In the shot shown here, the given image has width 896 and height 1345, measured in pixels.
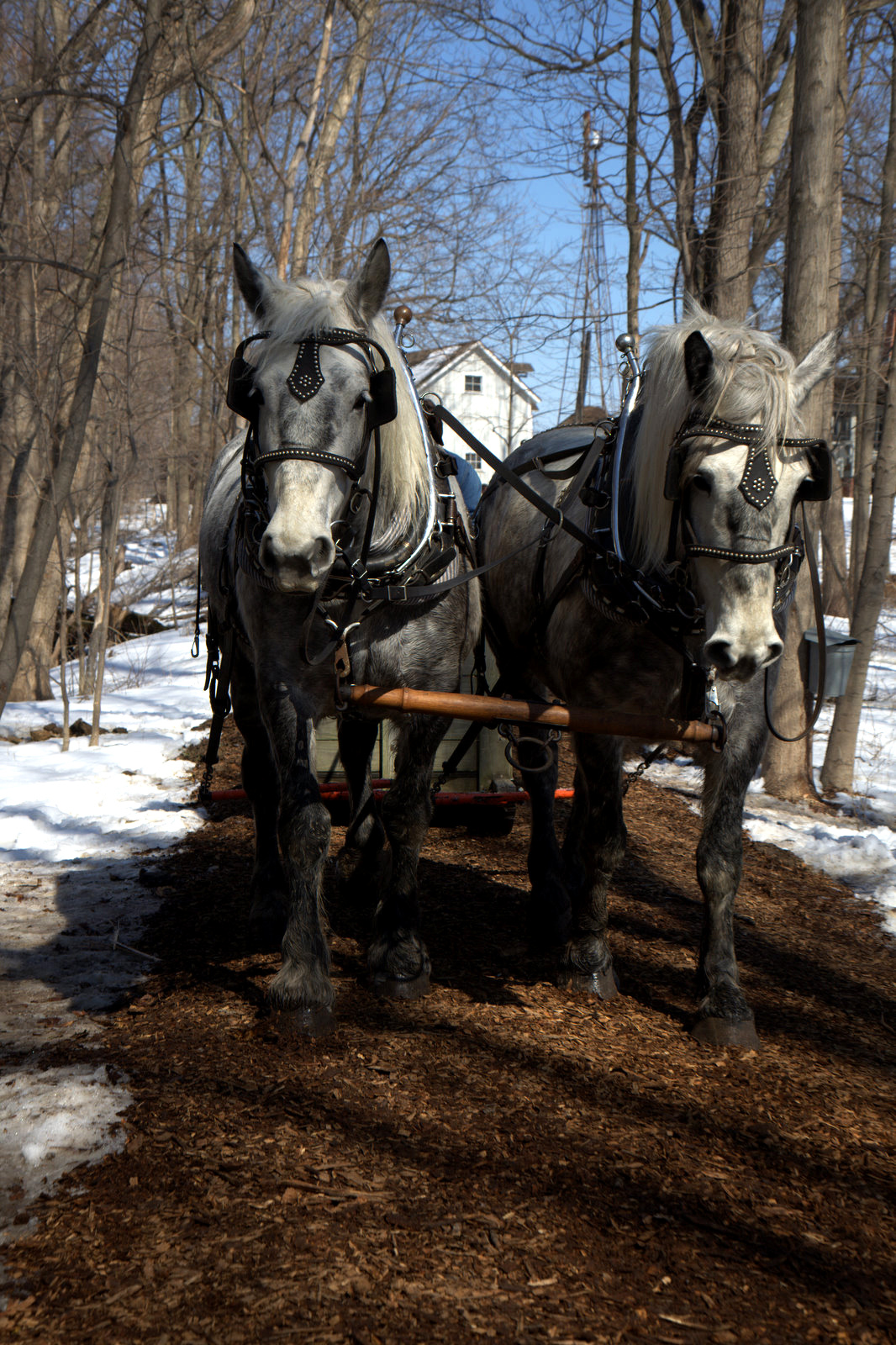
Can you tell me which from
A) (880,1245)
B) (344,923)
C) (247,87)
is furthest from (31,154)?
(880,1245)

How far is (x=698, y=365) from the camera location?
302 centimetres

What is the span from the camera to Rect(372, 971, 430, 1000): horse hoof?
3750 mm

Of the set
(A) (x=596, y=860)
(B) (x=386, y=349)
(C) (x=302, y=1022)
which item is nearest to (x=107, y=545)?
(B) (x=386, y=349)

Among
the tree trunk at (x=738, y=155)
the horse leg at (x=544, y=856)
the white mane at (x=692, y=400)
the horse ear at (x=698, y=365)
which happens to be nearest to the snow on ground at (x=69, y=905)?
the horse leg at (x=544, y=856)

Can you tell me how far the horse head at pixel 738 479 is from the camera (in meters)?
2.83

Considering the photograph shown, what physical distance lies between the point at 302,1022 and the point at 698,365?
236cm

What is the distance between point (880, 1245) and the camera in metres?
2.42

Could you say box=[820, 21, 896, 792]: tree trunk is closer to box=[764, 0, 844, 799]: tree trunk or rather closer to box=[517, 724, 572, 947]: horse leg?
box=[764, 0, 844, 799]: tree trunk

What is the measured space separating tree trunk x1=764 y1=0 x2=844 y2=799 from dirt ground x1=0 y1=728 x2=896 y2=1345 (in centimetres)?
389

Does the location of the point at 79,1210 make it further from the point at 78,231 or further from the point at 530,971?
the point at 78,231

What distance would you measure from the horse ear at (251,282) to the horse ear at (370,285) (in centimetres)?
29

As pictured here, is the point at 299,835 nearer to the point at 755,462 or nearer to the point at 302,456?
the point at 302,456

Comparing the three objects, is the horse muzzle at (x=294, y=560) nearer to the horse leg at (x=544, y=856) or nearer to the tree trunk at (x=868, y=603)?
the horse leg at (x=544, y=856)

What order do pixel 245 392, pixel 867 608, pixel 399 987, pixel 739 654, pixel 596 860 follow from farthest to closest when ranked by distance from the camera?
1. pixel 867 608
2. pixel 596 860
3. pixel 399 987
4. pixel 245 392
5. pixel 739 654
